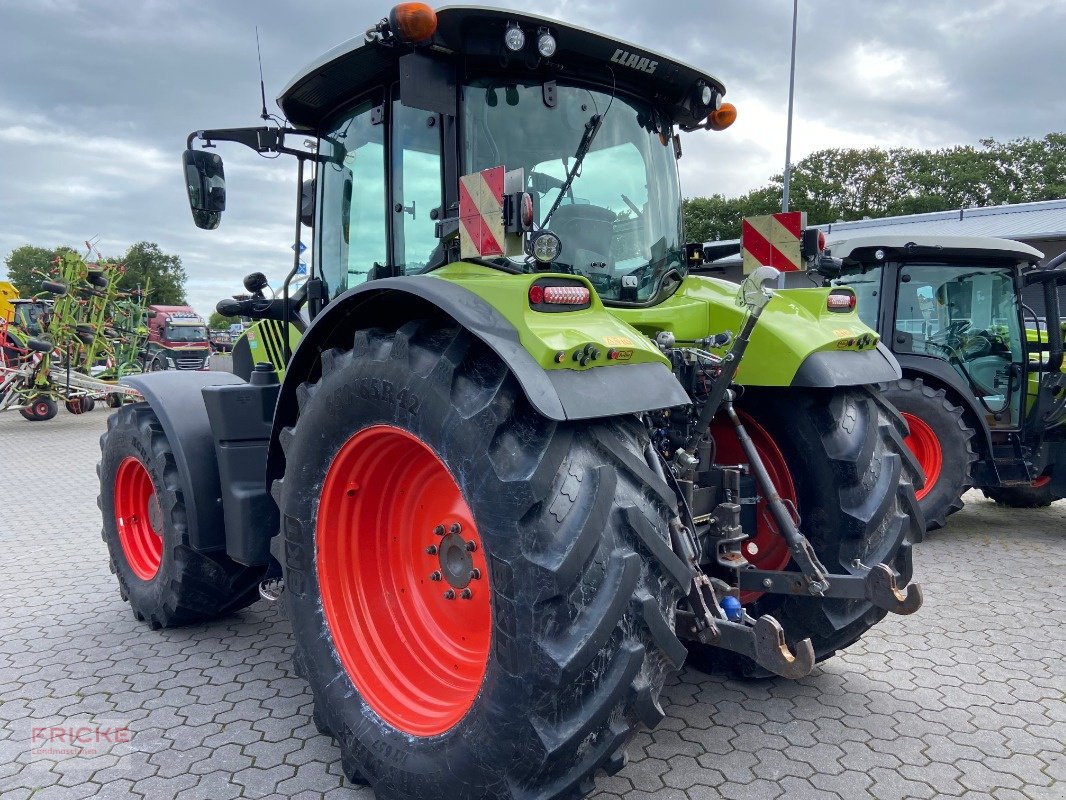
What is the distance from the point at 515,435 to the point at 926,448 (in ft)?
16.2

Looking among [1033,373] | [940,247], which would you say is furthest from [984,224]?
[940,247]

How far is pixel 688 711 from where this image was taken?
3074 millimetres

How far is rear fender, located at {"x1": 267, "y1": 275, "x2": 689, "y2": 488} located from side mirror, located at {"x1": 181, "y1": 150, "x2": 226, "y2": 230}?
107 centimetres

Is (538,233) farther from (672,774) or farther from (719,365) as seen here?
(672,774)

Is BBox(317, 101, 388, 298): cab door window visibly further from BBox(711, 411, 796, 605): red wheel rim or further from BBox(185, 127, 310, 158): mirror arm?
BBox(711, 411, 796, 605): red wheel rim

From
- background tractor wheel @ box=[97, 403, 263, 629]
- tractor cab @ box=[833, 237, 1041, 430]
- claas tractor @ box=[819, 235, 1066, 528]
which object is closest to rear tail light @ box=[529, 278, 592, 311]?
background tractor wheel @ box=[97, 403, 263, 629]

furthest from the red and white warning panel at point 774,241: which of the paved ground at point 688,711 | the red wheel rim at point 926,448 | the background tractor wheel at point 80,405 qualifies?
the background tractor wheel at point 80,405

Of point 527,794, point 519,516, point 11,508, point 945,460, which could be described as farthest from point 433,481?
point 11,508

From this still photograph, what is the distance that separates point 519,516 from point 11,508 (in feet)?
23.2

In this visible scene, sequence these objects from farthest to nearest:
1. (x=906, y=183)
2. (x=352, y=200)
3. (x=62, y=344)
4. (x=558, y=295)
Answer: (x=906, y=183) < (x=62, y=344) < (x=352, y=200) < (x=558, y=295)

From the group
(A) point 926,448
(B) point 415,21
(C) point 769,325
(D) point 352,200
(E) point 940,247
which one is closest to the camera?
(B) point 415,21

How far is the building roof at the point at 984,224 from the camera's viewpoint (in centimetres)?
2119

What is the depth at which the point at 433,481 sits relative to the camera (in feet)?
8.71

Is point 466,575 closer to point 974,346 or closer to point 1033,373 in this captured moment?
point 974,346
